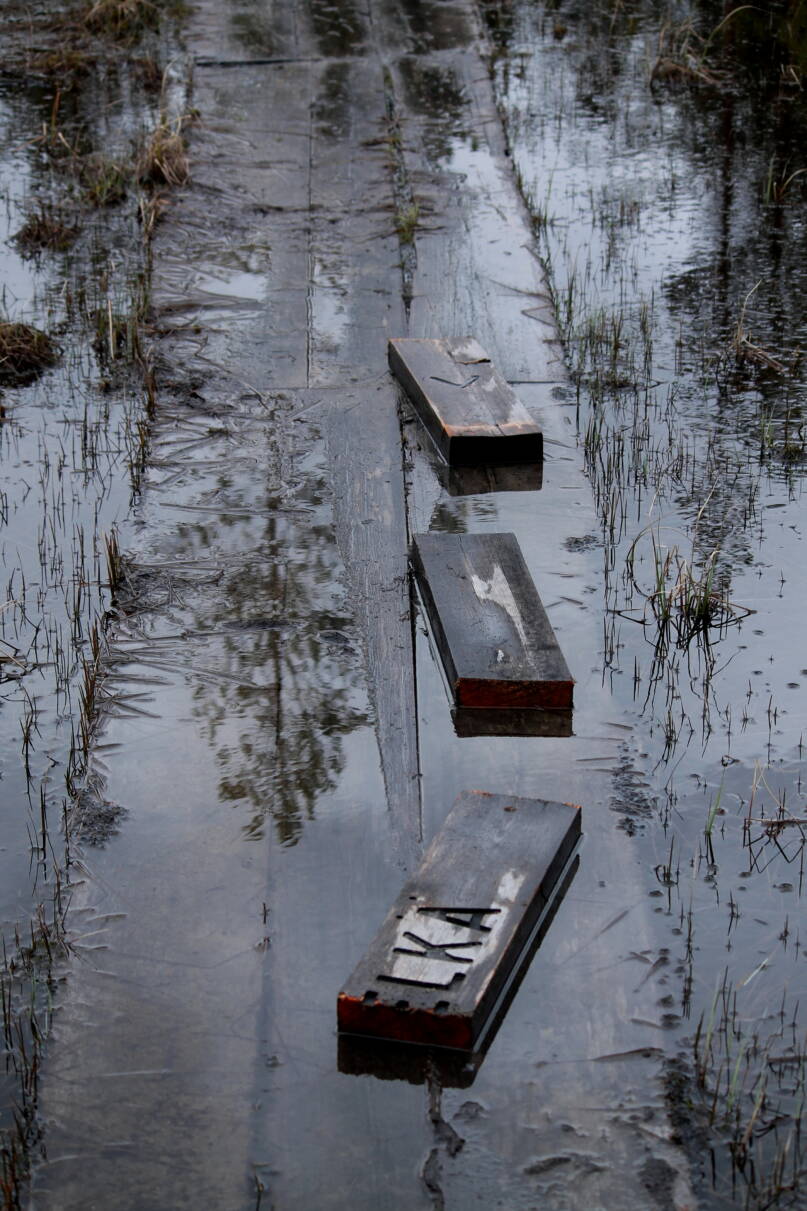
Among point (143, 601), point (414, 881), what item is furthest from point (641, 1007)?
point (143, 601)

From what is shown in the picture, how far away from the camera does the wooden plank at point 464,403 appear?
18.0 feet

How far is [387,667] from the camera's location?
13.9 ft

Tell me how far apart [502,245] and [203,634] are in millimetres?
4071

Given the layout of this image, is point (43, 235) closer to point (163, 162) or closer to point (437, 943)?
point (163, 162)

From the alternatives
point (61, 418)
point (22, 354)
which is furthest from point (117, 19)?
point (61, 418)

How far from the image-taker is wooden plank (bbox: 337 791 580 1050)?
282 centimetres

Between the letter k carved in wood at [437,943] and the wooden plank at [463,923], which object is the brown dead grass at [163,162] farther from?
the letter k carved in wood at [437,943]

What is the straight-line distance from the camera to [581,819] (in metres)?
3.54

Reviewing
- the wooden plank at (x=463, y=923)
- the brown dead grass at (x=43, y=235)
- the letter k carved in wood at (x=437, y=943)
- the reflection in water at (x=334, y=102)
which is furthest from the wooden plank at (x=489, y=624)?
the reflection in water at (x=334, y=102)

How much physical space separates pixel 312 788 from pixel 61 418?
299cm

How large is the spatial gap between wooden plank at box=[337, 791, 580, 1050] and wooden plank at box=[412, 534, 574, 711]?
55 cm

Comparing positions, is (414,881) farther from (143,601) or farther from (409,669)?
(143,601)

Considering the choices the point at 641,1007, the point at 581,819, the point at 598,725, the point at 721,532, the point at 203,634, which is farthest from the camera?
the point at 721,532

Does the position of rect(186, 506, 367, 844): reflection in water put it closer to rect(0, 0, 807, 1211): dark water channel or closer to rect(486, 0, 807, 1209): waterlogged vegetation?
rect(0, 0, 807, 1211): dark water channel
